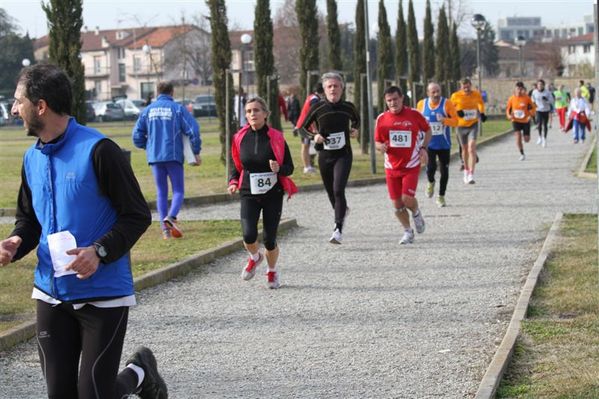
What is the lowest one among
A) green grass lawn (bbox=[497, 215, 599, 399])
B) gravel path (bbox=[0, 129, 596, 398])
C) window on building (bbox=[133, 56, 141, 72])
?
gravel path (bbox=[0, 129, 596, 398])

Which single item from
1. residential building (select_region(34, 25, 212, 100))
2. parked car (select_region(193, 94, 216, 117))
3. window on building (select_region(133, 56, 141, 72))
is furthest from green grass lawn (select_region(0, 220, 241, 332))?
window on building (select_region(133, 56, 141, 72))

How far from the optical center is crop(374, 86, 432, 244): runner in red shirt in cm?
1407

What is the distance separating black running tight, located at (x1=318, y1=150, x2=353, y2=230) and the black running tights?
9.01 meters

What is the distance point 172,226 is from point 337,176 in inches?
82.8

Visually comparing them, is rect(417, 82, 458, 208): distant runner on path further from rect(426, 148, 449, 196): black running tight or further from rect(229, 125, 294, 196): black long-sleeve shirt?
rect(229, 125, 294, 196): black long-sleeve shirt

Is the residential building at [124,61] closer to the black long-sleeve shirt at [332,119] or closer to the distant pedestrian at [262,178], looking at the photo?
the black long-sleeve shirt at [332,119]

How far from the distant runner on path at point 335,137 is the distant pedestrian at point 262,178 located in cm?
284

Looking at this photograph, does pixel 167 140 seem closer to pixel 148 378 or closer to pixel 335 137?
pixel 335 137

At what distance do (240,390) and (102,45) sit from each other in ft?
450

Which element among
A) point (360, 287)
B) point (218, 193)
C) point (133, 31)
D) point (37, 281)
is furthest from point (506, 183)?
point (133, 31)

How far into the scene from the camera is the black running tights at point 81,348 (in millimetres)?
5082

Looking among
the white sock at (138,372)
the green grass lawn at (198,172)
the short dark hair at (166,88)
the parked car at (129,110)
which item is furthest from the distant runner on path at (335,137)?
the parked car at (129,110)

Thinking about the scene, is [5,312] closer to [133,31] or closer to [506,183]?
[506,183]

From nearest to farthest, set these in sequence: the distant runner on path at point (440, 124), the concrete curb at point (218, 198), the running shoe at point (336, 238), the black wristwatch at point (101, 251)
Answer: the black wristwatch at point (101, 251), the running shoe at point (336, 238), the distant runner on path at point (440, 124), the concrete curb at point (218, 198)
